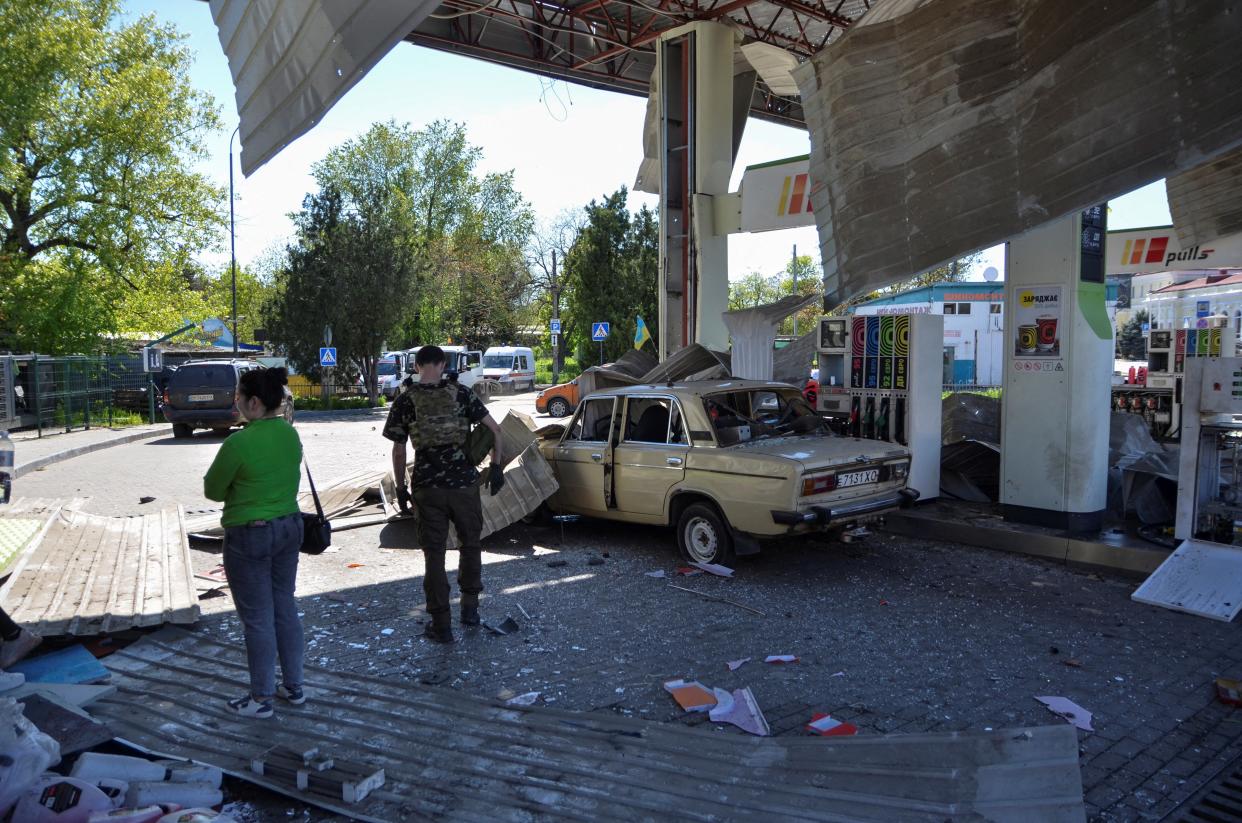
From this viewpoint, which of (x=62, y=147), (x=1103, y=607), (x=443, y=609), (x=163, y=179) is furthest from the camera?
(x=163, y=179)

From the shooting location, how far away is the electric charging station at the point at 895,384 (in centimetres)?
977

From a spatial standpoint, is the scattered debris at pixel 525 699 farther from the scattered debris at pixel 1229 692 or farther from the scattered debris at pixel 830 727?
the scattered debris at pixel 1229 692

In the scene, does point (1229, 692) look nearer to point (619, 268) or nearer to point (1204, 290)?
point (1204, 290)

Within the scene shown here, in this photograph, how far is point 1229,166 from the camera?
6031 millimetres

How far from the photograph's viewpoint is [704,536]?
765cm

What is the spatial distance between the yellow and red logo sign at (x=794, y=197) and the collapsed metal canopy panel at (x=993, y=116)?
7.78 m

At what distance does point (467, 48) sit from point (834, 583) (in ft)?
44.8

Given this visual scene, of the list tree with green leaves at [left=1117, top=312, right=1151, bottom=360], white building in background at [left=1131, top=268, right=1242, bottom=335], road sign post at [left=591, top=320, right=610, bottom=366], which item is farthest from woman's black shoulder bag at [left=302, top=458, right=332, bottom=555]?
tree with green leaves at [left=1117, top=312, right=1151, bottom=360]

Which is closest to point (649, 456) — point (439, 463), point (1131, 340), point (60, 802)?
point (439, 463)

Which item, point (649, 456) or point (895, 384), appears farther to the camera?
point (895, 384)

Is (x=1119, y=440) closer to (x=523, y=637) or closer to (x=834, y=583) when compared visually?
(x=834, y=583)

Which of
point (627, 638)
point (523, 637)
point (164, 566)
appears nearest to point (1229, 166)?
point (627, 638)

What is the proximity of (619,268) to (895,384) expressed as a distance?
22.8 metres

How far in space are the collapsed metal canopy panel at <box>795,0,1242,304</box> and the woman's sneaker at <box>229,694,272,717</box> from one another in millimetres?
3765
